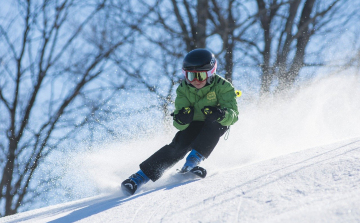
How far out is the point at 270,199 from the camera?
1.59 m

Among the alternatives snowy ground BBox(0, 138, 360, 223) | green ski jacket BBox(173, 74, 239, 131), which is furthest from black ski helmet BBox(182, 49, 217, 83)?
snowy ground BBox(0, 138, 360, 223)

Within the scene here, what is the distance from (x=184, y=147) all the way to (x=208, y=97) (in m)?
0.58

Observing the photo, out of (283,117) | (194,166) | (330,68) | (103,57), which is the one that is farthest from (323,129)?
(103,57)

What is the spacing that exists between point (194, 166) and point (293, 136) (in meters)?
3.11

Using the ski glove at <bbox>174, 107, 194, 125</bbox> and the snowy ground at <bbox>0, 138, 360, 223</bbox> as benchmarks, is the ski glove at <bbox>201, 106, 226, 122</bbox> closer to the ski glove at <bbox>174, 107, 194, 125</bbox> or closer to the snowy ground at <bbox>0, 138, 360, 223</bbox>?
the ski glove at <bbox>174, 107, 194, 125</bbox>

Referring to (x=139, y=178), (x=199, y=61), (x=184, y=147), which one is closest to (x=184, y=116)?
(x=184, y=147)

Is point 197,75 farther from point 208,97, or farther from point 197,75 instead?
point 208,97

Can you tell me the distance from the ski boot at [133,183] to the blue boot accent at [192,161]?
38 cm

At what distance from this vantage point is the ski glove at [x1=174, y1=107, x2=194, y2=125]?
330 centimetres

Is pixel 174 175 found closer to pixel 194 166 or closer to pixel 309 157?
pixel 194 166

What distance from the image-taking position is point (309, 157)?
8.09 feet

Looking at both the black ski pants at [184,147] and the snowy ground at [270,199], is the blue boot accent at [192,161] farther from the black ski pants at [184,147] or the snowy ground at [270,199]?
the snowy ground at [270,199]

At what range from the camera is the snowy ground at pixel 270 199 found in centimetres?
131

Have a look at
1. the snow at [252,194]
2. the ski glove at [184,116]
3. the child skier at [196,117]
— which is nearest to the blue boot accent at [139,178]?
the child skier at [196,117]
